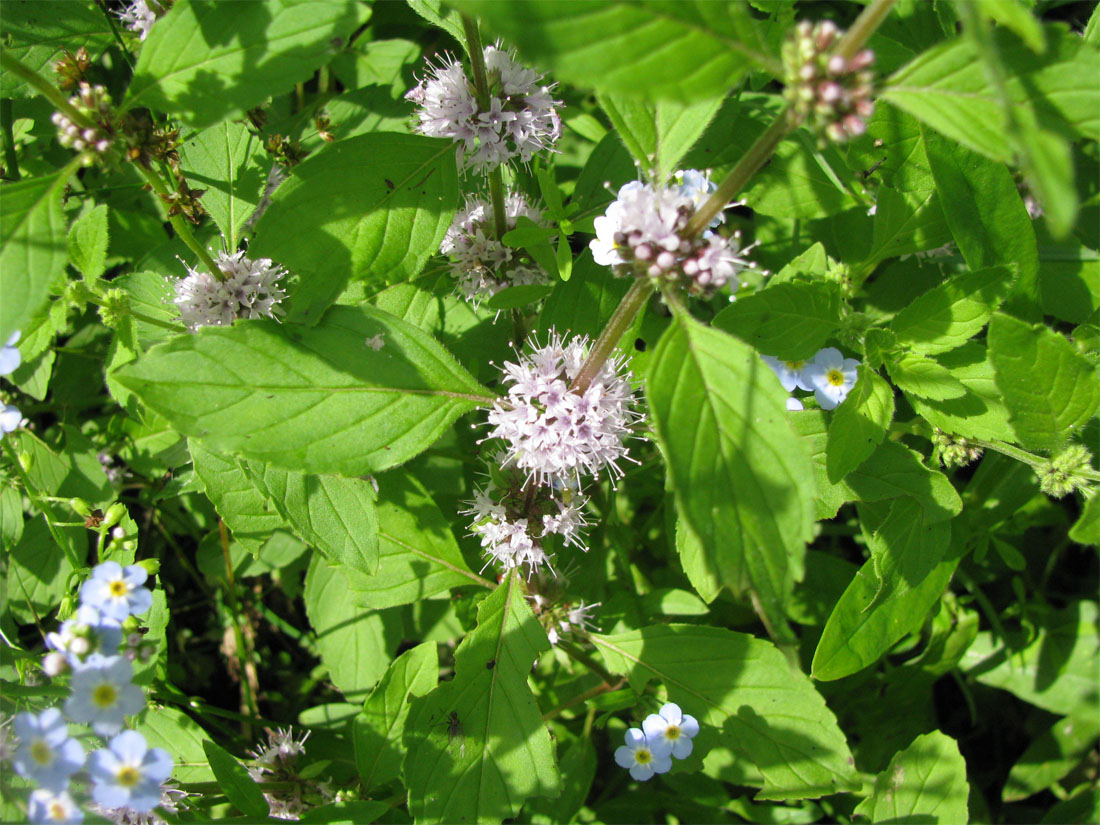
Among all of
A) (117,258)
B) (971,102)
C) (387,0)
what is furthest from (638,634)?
(387,0)

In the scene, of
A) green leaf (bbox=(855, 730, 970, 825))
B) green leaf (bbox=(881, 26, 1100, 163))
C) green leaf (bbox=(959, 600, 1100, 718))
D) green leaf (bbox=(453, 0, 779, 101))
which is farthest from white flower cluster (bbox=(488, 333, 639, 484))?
green leaf (bbox=(959, 600, 1100, 718))

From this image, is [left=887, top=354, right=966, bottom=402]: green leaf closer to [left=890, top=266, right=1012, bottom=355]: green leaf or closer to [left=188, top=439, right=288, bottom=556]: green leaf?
[left=890, top=266, right=1012, bottom=355]: green leaf

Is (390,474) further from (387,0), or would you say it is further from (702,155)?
(387,0)

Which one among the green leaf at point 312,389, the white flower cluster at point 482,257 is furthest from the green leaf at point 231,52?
the white flower cluster at point 482,257

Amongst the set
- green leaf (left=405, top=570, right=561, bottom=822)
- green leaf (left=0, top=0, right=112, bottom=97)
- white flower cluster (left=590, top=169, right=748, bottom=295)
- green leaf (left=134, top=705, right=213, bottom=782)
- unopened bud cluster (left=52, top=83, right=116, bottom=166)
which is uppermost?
green leaf (left=0, top=0, right=112, bottom=97)

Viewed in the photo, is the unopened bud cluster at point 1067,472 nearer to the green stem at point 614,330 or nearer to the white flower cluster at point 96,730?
the green stem at point 614,330

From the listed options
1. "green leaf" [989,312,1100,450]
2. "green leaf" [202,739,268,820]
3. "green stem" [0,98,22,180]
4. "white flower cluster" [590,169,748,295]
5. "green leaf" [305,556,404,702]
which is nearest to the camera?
"white flower cluster" [590,169,748,295]
